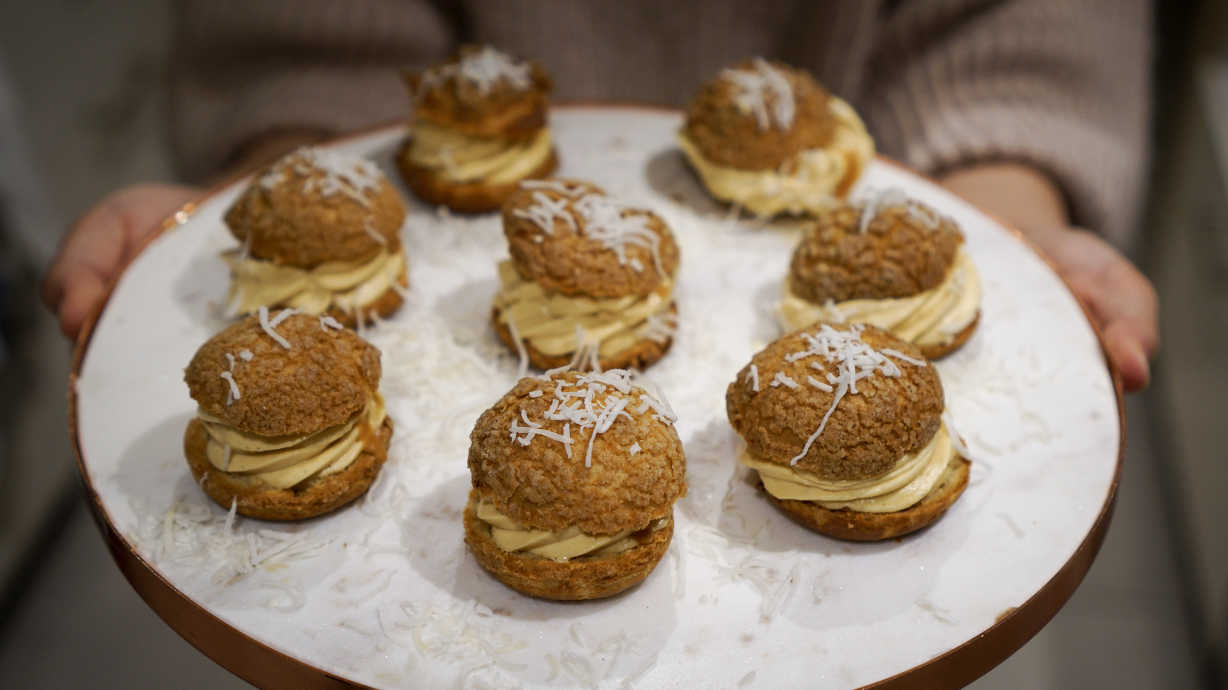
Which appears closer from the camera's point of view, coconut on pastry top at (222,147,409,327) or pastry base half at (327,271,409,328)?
coconut on pastry top at (222,147,409,327)

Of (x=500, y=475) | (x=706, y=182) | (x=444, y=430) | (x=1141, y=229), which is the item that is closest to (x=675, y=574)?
(x=500, y=475)

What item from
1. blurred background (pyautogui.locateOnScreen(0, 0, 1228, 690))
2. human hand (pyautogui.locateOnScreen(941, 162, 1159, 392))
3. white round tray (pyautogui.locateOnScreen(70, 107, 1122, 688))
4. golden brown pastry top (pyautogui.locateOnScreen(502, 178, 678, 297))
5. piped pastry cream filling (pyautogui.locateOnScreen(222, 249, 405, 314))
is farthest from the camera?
blurred background (pyautogui.locateOnScreen(0, 0, 1228, 690))

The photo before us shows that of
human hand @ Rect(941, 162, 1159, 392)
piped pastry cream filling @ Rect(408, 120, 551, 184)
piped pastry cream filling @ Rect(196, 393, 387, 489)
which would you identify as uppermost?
piped pastry cream filling @ Rect(408, 120, 551, 184)

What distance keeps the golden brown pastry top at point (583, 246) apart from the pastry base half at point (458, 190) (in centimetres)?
50

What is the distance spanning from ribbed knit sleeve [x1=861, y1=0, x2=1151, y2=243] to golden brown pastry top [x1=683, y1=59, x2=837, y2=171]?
33.6 inches

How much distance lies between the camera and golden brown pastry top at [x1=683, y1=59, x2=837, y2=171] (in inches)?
136

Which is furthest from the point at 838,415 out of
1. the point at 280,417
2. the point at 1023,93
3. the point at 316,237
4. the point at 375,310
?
the point at 1023,93

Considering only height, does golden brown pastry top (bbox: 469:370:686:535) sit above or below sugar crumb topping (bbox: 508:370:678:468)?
below

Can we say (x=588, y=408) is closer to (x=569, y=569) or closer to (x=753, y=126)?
(x=569, y=569)

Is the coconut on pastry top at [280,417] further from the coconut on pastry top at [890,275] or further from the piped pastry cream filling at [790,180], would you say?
the piped pastry cream filling at [790,180]

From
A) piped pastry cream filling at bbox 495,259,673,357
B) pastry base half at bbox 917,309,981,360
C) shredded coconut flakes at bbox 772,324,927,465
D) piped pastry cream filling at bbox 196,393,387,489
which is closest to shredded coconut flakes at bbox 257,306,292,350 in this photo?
piped pastry cream filling at bbox 196,393,387,489

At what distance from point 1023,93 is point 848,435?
2.49 meters

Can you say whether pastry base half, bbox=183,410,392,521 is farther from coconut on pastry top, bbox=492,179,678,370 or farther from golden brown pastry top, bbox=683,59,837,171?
golden brown pastry top, bbox=683,59,837,171

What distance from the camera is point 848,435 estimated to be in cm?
240
